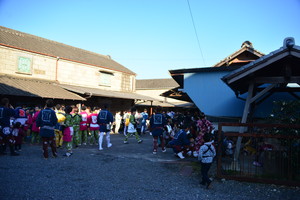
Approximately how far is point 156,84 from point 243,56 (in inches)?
1102

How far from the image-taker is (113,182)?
5.00 meters

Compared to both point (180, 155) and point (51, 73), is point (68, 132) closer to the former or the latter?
point (180, 155)

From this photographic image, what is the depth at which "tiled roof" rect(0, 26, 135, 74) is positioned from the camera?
15.6 meters

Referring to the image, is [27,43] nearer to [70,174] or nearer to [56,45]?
[56,45]

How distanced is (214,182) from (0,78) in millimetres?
14045

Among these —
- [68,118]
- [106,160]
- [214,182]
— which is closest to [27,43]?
[68,118]

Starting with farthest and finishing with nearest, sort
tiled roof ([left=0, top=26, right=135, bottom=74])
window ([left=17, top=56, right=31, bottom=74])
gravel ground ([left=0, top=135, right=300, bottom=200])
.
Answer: tiled roof ([left=0, top=26, right=135, bottom=74])
window ([left=17, top=56, right=31, bottom=74])
gravel ground ([left=0, top=135, right=300, bottom=200])

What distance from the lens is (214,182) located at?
525 cm

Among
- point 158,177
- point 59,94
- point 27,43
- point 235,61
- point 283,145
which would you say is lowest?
point 158,177

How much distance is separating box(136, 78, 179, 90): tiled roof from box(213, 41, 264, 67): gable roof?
2479cm

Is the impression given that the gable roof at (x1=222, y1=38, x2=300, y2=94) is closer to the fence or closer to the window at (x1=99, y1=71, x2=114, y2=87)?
the fence

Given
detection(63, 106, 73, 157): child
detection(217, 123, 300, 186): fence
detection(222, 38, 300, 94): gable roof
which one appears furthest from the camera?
detection(63, 106, 73, 157): child

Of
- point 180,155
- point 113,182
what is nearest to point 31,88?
point 180,155

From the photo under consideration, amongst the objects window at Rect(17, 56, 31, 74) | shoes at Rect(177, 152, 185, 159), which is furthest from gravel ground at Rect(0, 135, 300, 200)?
window at Rect(17, 56, 31, 74)
